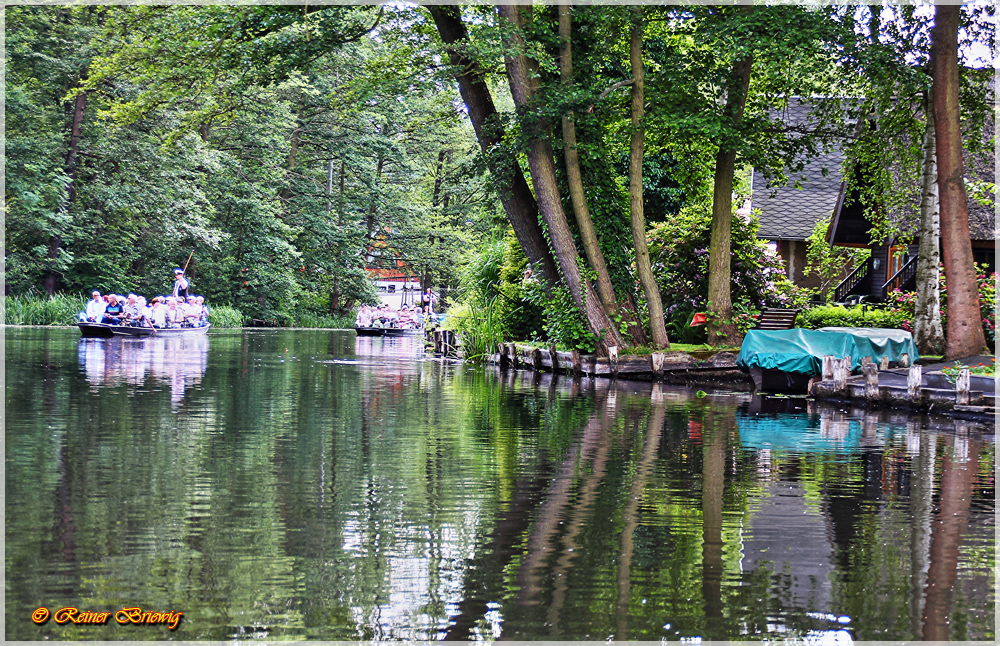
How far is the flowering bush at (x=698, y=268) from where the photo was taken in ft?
92.4

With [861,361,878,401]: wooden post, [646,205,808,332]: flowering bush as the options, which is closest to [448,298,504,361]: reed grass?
[646,205,808,332]: flowering bush

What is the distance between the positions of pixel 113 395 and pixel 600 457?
26.7 feet

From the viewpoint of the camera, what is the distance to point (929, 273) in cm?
2308

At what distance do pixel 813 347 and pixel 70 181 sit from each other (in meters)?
41.0

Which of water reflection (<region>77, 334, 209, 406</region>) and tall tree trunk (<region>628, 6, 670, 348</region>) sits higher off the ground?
tall tree trunk (<region>628, 6, 670, 348</region>)

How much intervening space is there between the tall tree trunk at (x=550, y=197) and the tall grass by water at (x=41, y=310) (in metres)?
30.8

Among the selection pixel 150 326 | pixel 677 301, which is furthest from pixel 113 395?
pixel 150 326

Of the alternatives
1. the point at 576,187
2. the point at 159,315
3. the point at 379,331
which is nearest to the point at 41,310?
the point at 159,315

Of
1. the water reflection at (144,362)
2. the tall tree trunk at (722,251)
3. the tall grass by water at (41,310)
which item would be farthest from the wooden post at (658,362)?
the tall grass by water at (41,310)

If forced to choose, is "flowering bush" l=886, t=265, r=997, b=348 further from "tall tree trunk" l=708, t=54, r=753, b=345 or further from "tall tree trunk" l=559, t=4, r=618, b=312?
"tall tree trunk" l=559, t=4, r=618, b=312

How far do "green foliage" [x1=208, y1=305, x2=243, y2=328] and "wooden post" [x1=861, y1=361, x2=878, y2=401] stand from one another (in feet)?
147

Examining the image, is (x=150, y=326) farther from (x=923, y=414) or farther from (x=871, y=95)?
(x=923, y=414)

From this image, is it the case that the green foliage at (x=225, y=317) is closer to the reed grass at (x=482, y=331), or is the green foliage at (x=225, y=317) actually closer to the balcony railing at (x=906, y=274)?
the reed grass at (x=482, y=331)

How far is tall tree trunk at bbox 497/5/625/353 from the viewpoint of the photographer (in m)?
23.0
